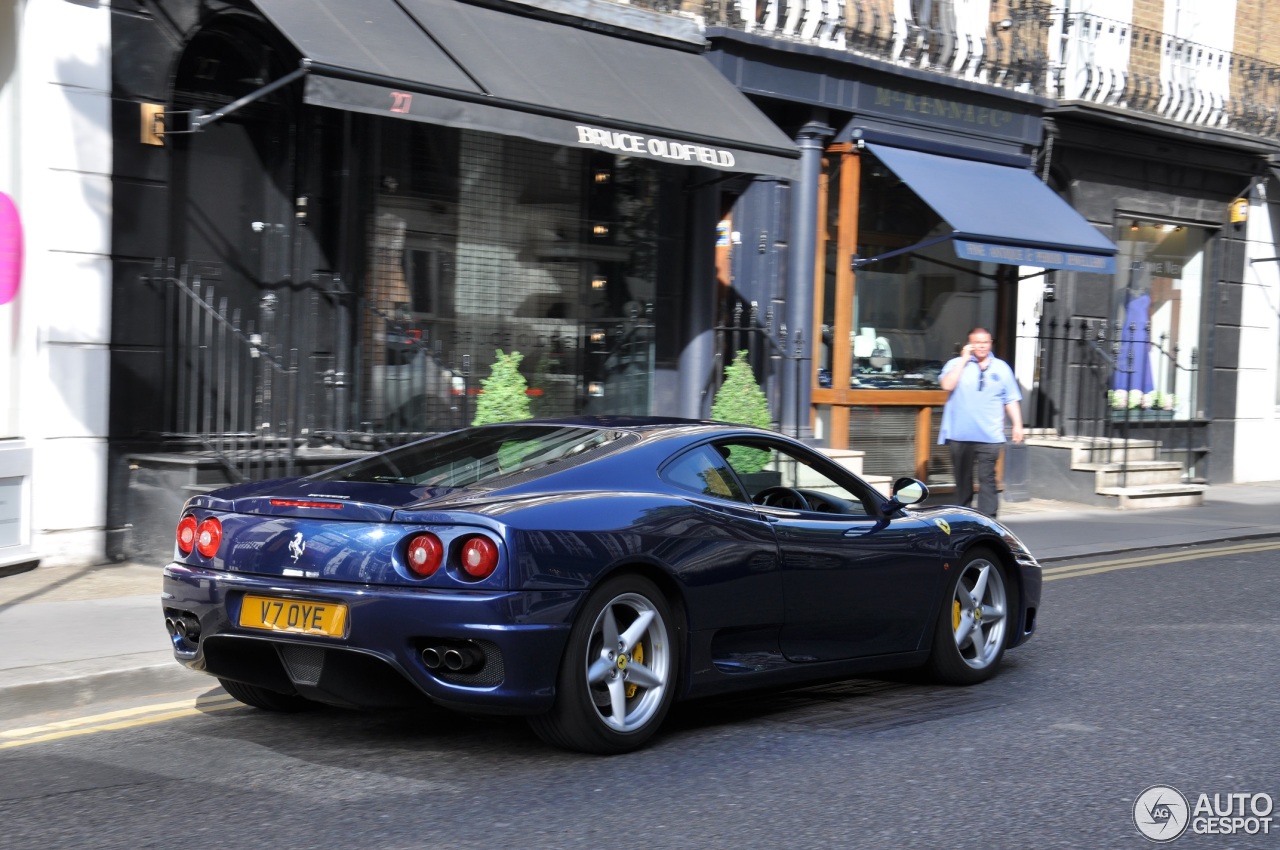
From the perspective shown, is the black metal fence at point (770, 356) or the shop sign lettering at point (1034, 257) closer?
the black metal fence at point (770, 356)

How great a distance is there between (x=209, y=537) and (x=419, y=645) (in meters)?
1.00

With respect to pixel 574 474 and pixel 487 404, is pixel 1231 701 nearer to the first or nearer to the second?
pixel 574 474

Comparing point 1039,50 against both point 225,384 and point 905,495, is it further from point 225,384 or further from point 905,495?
point 905,495

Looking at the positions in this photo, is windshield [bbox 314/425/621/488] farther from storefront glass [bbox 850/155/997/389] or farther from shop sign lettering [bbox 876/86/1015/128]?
shop sign lettering [bbox 876/86/1015/128]

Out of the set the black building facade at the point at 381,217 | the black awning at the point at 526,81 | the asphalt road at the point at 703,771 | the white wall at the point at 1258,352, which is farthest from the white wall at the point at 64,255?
the white wall at the point at 1258,352

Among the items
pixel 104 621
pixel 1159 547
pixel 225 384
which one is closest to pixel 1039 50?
pixel 1159 547

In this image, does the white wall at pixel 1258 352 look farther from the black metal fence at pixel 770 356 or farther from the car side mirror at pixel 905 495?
the car side mirror at pixel 905 495

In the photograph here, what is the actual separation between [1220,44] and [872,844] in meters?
18.8

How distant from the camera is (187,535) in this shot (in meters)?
5.48

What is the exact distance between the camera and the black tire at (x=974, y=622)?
675 centimetres

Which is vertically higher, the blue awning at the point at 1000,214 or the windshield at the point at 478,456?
the blue awning at the point at 1000,214

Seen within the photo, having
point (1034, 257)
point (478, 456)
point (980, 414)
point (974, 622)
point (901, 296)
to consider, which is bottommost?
point (974, 622)

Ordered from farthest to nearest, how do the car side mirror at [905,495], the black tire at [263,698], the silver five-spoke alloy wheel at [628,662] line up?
the car side mirror at [905,495] < the black tire at [263,698] < the silver five-spoke alloy wheel at [628,662]

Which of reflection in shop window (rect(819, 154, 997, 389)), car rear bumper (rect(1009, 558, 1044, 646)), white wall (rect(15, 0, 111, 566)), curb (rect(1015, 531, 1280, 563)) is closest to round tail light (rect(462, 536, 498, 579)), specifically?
car rear bumper (rect(1009, 558, 1044, 646))
